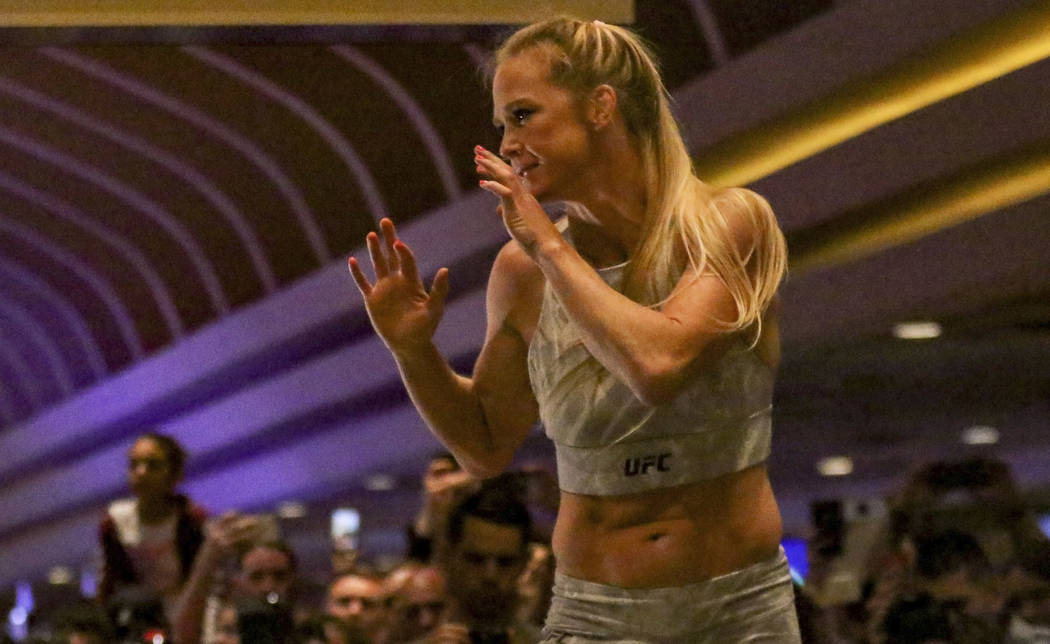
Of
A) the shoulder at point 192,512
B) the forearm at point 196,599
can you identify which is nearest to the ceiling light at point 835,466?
the shoulder at point 192,512

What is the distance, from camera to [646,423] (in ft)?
6.88

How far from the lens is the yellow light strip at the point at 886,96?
271 inches

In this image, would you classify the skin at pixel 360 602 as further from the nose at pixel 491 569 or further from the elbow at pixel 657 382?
the elbow at pixel 657 382

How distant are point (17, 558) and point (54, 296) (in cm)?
690

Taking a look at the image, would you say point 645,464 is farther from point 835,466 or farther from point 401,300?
point 835,466

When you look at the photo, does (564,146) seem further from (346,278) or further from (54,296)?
(54,296)

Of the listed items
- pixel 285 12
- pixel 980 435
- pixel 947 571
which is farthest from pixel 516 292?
pixel 980 435

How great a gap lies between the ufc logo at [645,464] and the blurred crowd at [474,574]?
1.84 m

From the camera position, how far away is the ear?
218 cm

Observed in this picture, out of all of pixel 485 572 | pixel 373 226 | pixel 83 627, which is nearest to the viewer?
pixel 485 572

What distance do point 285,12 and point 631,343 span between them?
169 centimetres

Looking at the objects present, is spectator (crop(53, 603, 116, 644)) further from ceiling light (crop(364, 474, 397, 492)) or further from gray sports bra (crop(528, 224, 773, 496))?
ceiling light (crop(364, 474, 397, 492))

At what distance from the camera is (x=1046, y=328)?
329 inches

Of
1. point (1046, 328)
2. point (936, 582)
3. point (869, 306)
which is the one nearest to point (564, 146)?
point (936, 582)
